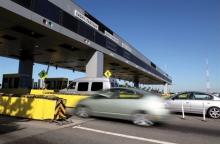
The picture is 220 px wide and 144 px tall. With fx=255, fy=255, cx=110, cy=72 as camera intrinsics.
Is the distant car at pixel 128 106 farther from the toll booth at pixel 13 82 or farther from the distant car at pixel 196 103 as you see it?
the toll booth at pixel 13 82

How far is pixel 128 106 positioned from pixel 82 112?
245 centimetres

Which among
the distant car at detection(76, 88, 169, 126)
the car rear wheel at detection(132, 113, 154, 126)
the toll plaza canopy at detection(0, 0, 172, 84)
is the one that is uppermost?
the toll plaza canopy at detection(0, 0, 172, 84)

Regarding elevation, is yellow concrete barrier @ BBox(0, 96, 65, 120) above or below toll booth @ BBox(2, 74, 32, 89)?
below

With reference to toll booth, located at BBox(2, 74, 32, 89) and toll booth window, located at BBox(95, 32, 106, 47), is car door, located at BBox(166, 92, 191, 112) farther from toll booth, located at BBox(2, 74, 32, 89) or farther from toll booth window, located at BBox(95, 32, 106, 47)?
toll booth, located at BBox(2, 74, 32, 89)

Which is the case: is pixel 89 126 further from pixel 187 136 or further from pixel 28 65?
pixel 28 65

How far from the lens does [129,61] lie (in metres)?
39.8

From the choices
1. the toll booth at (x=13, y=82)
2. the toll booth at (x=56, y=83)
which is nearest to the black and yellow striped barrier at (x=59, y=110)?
the toll booth at (x=13, y=82)

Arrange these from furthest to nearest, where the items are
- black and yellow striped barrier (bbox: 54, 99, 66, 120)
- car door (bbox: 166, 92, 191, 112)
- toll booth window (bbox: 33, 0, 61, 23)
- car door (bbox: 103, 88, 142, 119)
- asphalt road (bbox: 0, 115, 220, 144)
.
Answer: toll booth window (bbox: 33, 0, 61, 23), car door (bbox: 166, 92, 191, 112), car door (bbox: 103, 88, 142, 119), black and yellow striped barrier (bbox: 54, 99, 66, 120), asphalt road (bbox: 0, 115, 220, 144)

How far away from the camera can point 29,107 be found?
1041 centimetres

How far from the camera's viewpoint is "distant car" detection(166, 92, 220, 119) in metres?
13.4

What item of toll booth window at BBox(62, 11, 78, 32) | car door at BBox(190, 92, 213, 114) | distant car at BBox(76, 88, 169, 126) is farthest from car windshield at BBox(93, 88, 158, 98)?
toll booth window at BBox(62, 11, 78, 32)

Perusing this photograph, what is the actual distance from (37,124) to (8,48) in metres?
23.5

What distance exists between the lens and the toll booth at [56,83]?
35881mm

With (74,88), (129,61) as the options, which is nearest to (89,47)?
(74,88)
